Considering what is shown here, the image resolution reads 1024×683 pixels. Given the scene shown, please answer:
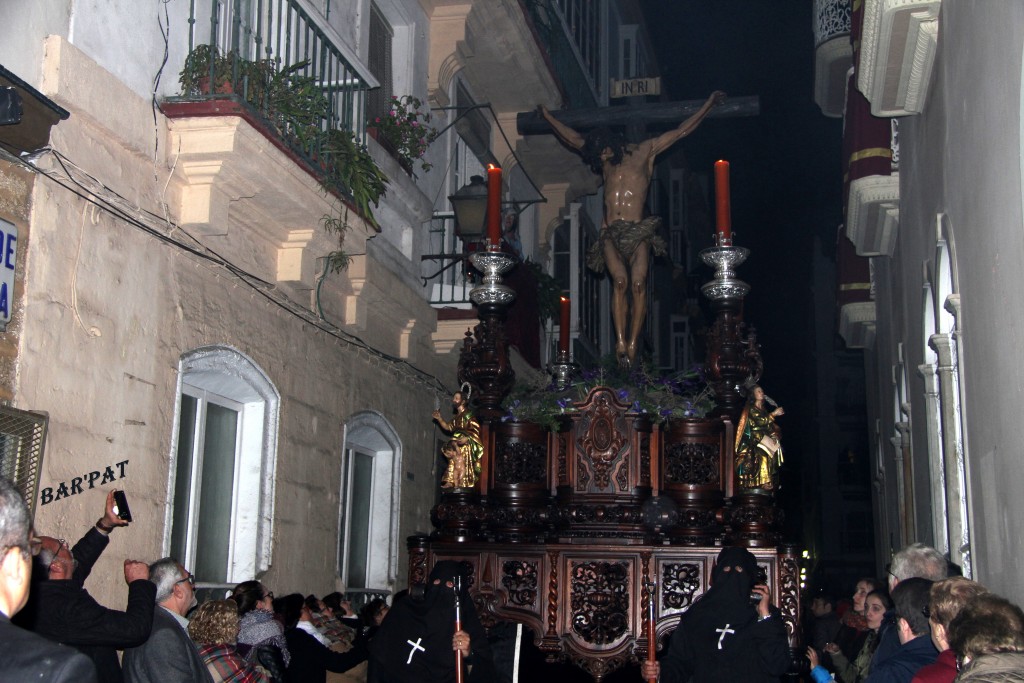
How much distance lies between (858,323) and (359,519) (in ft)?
30.1

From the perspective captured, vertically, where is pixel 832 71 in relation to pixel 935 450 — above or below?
above

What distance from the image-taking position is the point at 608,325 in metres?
19.7

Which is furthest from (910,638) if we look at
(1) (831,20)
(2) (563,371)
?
(1) (831,20)

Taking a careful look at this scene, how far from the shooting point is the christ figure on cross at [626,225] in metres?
9.51

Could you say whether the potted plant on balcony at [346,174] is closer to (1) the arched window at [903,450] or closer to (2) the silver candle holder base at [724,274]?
(2) the silver candle holder base at [724,274]

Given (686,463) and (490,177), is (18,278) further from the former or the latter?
(686,463)

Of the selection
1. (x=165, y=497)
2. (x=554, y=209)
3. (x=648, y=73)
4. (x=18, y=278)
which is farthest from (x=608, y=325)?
(x=18, y=278)

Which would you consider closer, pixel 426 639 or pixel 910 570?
pixel 910 570

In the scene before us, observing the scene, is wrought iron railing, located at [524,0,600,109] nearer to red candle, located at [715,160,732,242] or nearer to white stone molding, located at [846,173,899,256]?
white stone molding, located at [846,173,899,256]

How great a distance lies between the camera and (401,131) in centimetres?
1043

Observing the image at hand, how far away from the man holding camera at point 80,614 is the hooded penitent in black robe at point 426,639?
1.92 metres

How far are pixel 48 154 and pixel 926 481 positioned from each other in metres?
7.49

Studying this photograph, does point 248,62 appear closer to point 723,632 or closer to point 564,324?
point 564,324

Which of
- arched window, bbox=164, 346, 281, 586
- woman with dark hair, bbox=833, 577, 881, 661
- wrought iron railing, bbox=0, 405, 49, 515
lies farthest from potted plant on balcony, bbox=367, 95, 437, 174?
woman with dark hair, bbox=833, 577, 881, 661
